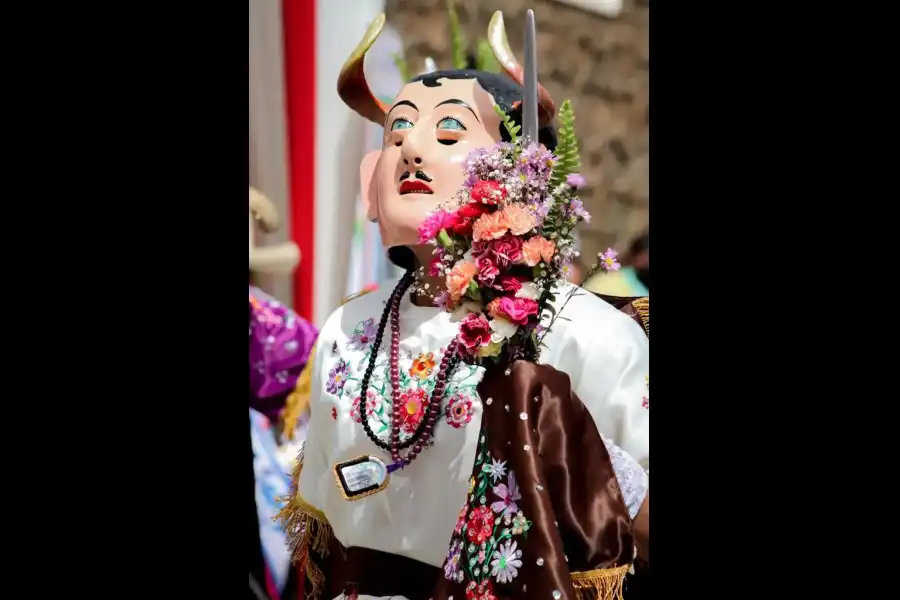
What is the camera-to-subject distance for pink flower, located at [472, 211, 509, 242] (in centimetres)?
129

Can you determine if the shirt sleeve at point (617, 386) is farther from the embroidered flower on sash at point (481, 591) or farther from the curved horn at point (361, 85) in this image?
the curved horn at point (361, 85)

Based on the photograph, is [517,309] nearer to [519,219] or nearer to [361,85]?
[519,219]

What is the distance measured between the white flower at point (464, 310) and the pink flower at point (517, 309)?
45mm

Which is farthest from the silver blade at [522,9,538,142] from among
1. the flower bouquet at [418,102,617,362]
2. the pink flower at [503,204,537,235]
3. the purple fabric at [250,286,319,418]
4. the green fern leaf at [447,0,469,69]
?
the purple fabric at [250,286,319,418]

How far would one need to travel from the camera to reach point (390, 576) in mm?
1534

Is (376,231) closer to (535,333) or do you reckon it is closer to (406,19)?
(406,19)

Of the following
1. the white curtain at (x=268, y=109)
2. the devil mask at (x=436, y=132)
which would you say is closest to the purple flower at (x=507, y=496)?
the devil mask at (x=436, y=132)

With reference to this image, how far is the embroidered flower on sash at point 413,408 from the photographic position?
1.49 metres

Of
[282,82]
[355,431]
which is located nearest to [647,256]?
[355,431]

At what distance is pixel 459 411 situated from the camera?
4.81 feet

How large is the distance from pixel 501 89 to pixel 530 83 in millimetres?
212

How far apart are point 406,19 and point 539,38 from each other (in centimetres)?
28

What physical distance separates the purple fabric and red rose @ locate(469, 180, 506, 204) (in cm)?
91

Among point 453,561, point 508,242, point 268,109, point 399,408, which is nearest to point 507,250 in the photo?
point 508,242
